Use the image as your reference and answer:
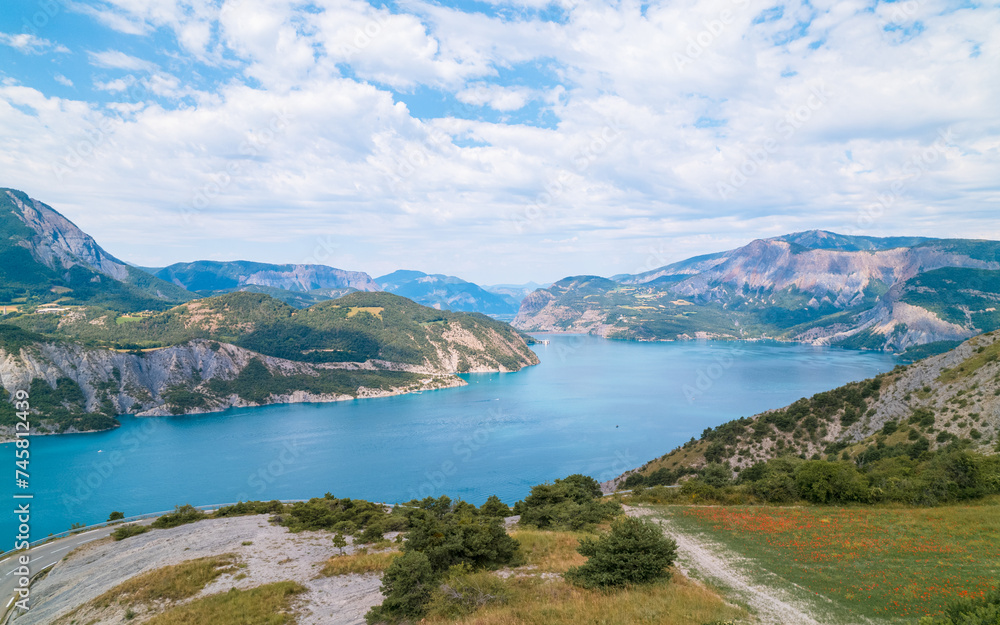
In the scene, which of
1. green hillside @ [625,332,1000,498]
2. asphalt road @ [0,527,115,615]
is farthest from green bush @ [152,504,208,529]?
green hillside @ [625,332,1000,498]

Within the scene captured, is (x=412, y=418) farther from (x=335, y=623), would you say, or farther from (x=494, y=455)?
(x=335, y=623)

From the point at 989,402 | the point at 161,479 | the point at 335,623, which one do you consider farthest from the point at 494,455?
the point at 335,623

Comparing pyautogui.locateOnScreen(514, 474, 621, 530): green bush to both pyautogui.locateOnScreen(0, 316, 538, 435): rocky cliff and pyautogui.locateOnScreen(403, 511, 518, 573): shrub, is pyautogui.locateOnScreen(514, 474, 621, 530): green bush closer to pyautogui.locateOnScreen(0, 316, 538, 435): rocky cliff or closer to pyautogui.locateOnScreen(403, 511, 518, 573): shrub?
pyautogui.locateOnScreen(403, 511, 518, 573): shrub

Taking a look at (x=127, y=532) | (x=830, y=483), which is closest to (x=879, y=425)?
(x=830, y=483)

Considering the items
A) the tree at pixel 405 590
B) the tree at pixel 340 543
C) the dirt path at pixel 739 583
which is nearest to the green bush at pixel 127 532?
the tree at pixel 340 543

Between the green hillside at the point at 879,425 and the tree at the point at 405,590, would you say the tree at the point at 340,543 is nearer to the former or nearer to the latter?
the tree at the point at 405,590

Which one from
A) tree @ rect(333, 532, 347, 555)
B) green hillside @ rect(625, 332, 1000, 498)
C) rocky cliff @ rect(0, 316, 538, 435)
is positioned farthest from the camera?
rocky cliff @ rect(0, 316, 538, 435)

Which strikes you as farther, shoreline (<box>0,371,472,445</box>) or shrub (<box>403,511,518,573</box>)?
shoreline (<box>0,371,472,445</box>)
